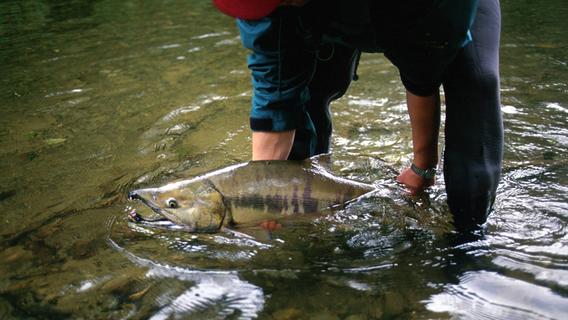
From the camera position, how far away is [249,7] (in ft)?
6.75

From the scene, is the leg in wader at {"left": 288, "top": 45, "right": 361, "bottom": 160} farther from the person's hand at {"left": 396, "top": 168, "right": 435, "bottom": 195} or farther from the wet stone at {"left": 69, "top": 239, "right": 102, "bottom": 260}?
the wet stone at {"left": 69, "top": 239, "right": 102, "bottom": 260}

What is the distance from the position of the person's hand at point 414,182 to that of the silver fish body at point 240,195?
0.73m

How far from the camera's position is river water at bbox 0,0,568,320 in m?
Result: 2.50

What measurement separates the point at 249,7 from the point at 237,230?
3.88ft

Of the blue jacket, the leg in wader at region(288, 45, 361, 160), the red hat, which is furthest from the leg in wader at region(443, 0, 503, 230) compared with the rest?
the red hat

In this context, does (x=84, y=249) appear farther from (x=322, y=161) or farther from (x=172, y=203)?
(x=322, y=161)

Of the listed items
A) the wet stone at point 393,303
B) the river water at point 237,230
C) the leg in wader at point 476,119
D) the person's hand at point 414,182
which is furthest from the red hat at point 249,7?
the person's hand at point 414,182

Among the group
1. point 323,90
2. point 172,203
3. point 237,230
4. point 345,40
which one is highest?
point 345,40

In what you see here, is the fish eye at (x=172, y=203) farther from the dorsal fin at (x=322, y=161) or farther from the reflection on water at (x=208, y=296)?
the dorsal fin at (x=322, y=161)

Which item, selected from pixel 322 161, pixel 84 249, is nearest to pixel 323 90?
pixel 322 161

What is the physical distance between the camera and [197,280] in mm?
2656

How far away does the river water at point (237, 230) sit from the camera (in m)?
2.50

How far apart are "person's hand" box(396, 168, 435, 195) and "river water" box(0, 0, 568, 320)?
0.07 metres

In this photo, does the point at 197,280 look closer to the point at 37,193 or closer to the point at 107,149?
the point at 37,193
